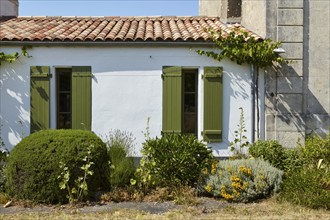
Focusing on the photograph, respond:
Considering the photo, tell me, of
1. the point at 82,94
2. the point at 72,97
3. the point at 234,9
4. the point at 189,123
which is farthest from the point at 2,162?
the point at 234,9

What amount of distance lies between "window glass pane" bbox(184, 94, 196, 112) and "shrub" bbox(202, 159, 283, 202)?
7.13 feet

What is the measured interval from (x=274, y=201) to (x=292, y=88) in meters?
3.27

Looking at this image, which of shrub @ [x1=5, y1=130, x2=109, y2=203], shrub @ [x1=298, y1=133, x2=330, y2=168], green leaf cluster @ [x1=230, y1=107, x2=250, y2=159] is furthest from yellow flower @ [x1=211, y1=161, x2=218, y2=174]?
shrub @ [x1=5, y1=130, x2=109, y2=203]

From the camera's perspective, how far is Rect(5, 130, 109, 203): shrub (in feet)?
21.4

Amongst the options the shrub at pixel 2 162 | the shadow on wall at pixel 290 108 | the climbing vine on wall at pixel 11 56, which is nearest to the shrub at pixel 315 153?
the shadow on wall at pixel 290 108

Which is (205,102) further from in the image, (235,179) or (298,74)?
(235,179)

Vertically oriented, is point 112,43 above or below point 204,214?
above

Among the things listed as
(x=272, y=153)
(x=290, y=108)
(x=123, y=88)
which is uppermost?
(x=123, y=88)

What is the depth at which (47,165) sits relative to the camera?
6504mm

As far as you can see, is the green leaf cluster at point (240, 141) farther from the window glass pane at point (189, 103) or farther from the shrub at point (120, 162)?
the shrub at point (120, 162)

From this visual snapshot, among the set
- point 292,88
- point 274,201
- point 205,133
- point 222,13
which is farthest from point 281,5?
point 274,201

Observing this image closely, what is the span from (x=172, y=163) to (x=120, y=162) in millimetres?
1122

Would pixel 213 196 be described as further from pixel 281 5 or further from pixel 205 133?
pixel 281 5

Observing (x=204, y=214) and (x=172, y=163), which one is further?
(x=172, y=163)
